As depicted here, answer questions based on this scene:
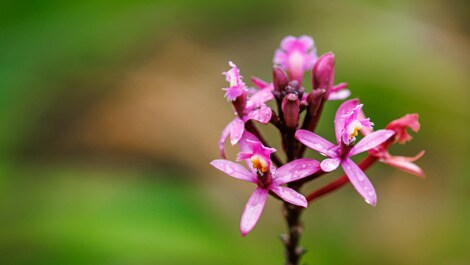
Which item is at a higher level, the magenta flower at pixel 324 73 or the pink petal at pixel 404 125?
the magenta flower at pixel 324 73

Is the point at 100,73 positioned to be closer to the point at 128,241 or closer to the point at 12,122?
the point at 12,122

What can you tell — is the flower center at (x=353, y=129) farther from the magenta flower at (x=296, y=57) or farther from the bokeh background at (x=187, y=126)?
the bokeh background at (x=187, y=126)

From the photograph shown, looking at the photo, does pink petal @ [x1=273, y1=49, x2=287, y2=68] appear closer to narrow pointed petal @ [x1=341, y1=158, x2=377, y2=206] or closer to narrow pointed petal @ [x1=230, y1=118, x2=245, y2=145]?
narrow pointed petal @ [x1=230, y1=118, x2=245, y2=145]

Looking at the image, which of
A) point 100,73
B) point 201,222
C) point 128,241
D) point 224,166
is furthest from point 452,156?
point 224,166

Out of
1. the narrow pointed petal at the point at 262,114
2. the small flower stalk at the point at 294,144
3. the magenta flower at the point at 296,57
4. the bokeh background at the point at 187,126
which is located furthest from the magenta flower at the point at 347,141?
the bokeh background at the point at 187,126

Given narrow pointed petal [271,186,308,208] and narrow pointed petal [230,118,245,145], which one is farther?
narrow pointed petal [230,118,245,145]

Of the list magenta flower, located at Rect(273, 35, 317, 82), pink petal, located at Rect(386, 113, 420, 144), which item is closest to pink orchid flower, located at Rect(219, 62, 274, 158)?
magenta flower, located at Rect(273, 35, 317, 82)
